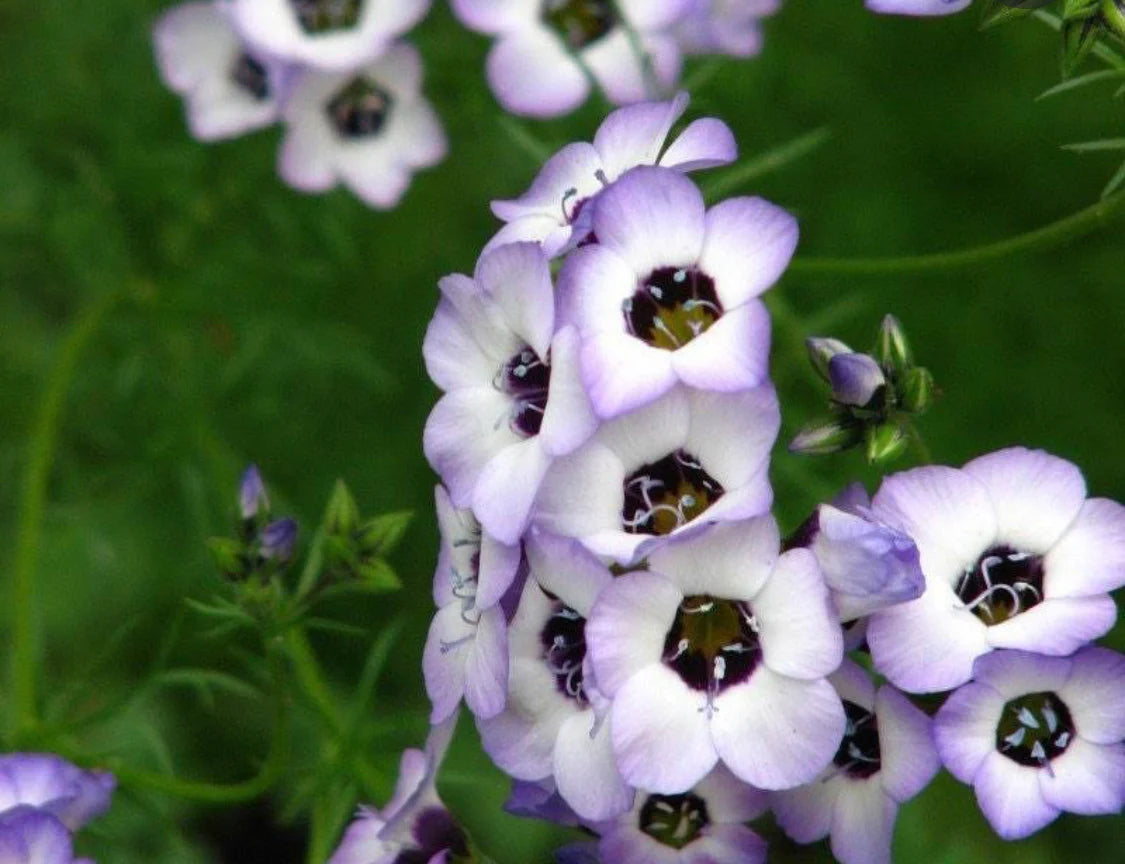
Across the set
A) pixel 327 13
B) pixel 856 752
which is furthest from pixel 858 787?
pixel 327 13

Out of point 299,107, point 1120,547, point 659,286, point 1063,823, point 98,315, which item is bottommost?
point 1063,823

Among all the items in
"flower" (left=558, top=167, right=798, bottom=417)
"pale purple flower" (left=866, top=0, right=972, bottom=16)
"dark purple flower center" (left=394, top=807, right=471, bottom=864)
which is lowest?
"dark purple flower center" (left=394, top=807, right=471, bottom=864)

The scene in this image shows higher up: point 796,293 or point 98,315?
point 98,315

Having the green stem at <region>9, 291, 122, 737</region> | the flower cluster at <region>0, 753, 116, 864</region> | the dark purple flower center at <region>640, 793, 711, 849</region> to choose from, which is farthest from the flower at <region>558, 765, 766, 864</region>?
the green stem at <region>9, 291, 122, 737</region>

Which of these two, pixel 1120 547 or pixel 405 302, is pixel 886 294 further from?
pixel 1120 547

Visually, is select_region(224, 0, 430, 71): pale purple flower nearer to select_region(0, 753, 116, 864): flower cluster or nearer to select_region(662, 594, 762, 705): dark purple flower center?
select_region(0, 753, 116, 864): flower cluster

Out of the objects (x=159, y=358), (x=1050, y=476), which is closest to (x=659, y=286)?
(x=1050, y=476)

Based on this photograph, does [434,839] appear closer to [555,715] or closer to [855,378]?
[555,715]
